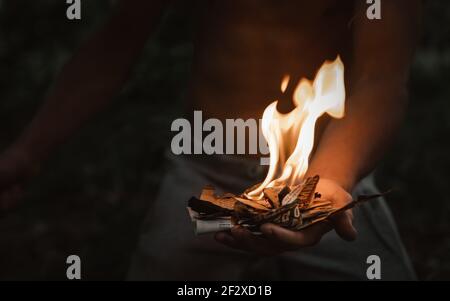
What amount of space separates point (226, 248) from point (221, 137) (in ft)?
1.13

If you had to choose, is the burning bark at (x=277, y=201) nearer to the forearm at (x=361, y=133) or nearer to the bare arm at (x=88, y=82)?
the forearm at (x=361, y=133)

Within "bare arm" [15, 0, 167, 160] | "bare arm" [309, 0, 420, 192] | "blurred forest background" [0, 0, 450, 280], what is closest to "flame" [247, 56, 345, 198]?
"bare arm" [309, 0, 420, 192]

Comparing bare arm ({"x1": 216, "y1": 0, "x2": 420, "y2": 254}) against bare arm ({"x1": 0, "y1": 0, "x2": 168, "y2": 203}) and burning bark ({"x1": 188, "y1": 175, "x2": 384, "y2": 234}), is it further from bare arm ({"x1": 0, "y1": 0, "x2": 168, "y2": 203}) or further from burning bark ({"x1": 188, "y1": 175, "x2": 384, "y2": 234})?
bare arm ({"x1": 0, "y1": 0, "x2": 168, "y2": 203})

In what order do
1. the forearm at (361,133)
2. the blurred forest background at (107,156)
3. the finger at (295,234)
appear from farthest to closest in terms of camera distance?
the blurred forest background at (107,156), the forearm at (361,133), the finger at (295,234)

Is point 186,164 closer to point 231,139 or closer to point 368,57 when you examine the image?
point 231,139

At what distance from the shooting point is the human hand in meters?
1.92

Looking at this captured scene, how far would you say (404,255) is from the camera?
2.88 m

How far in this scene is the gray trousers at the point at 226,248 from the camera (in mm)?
2805

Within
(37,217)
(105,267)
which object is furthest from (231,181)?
(37,217)

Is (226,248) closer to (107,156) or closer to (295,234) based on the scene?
(295,234)

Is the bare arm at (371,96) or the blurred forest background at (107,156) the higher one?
the blurred forest background at (107,156)

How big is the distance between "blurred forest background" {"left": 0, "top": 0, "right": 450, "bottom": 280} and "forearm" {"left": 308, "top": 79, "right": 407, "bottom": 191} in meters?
2.57

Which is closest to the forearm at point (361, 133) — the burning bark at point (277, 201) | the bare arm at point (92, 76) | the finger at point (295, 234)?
the burning bark at point (277, 201)

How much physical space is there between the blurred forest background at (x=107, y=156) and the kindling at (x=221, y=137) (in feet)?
6.82
